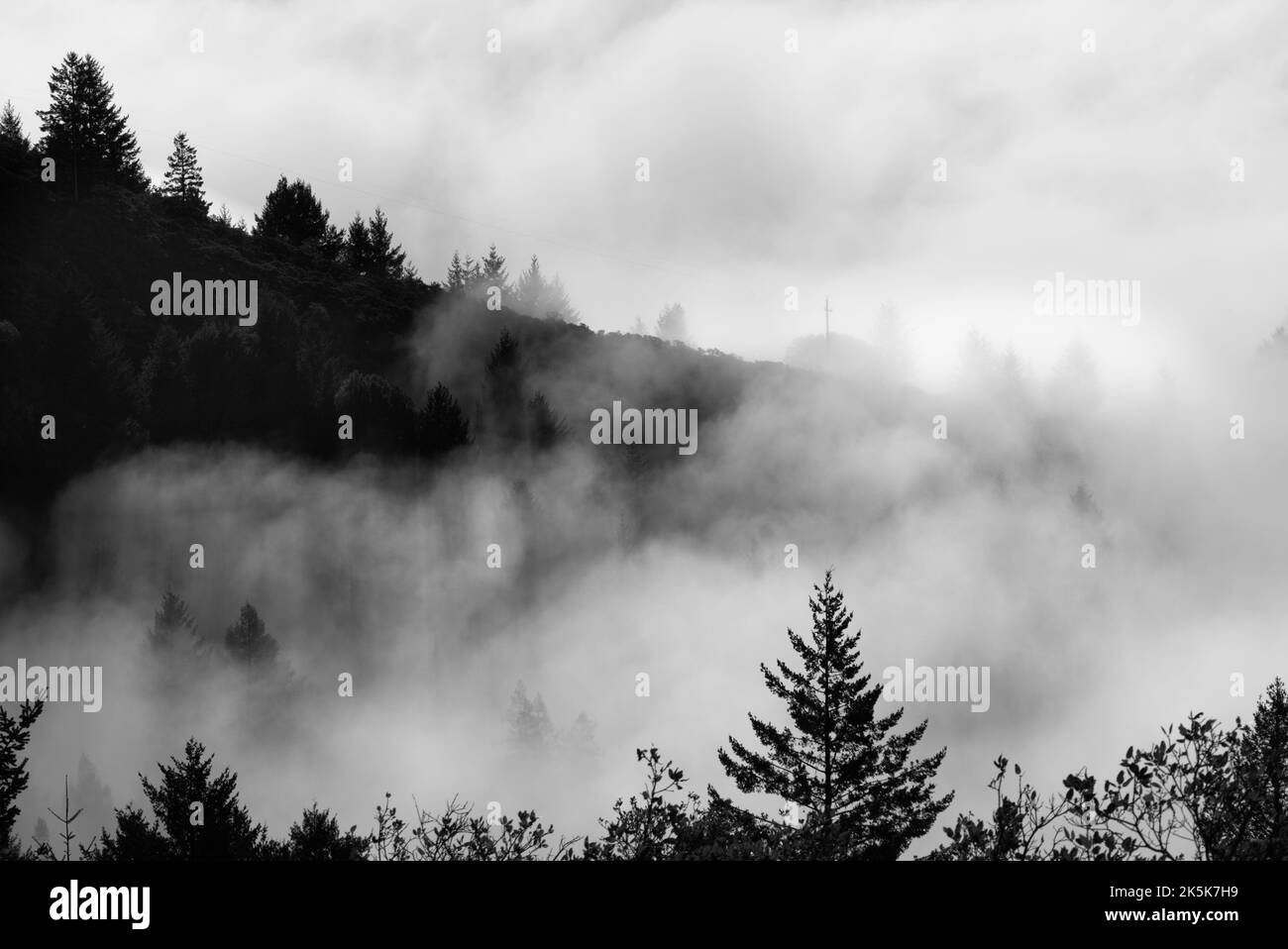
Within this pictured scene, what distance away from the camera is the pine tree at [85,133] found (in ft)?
366

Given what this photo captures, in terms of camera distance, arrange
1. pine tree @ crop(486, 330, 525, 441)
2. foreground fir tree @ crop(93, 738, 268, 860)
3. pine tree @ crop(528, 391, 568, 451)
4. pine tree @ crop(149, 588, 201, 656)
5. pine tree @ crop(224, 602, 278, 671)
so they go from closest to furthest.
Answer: foreground fir tree @ crop(93, 738, 268, 860) → pine tree @ crop(224, 602, 278, 671) → pine tree @ crop(149, 588, 201, 656) → pine tree @ crop(486, 330, 525, 441) → pine tree @ crop(528, 391, 568, 451)

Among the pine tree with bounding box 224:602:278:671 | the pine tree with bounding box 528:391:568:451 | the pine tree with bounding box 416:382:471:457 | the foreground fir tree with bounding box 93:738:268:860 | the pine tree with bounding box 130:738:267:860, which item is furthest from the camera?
the pine tree with bounding box 528:391:568:451

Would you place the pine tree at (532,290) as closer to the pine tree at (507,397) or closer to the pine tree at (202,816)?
the pine tree at (507,397)

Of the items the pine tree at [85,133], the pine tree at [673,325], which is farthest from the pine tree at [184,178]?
the pine tree at [673,325]

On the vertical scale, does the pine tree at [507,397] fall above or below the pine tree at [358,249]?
below

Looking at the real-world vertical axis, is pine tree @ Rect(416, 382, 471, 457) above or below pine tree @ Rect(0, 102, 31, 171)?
below

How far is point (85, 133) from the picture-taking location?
389ft

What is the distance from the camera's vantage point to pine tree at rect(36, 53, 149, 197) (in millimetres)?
111688

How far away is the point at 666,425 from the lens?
14738 cm

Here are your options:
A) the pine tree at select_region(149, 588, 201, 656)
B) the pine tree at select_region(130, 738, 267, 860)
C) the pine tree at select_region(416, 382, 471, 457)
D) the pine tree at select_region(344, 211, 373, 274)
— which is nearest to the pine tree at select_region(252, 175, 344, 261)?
the pine tree at select_region(344, 211, 373, 274)

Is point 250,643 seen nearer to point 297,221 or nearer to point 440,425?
point 440,425

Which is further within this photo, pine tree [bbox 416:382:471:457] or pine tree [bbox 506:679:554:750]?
pine tree [bbox 416:382:471:457]

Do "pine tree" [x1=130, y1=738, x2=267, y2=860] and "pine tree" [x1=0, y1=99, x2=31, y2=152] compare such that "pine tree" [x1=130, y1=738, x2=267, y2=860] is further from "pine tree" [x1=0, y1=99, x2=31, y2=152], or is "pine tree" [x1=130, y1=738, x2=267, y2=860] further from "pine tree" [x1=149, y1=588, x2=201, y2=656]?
"pine tree" [x1=0, y1=99, x2=31, y2=152]

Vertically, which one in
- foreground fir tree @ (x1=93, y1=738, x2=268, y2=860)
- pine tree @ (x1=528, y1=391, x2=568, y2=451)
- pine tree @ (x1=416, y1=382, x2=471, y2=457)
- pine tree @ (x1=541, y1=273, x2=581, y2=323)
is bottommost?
foreground fir tree @ (x1=93, y1=738, x2=268, y2=860)
